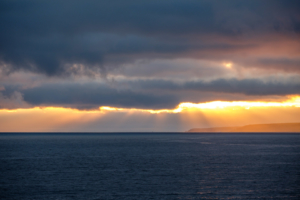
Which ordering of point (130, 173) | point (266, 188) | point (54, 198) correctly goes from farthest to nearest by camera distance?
1. point (130, 173)
2. point (266, 188)
3. point (54, 198)

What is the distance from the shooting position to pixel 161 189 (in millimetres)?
51938

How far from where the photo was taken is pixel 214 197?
152 feet

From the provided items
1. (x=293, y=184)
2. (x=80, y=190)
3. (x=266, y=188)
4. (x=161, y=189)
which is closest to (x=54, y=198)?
(x=80, y=190)

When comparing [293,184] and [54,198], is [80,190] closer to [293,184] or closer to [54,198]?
[54,198]

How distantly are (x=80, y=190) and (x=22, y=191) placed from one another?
9.04 metres

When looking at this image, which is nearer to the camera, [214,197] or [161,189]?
[214,197]

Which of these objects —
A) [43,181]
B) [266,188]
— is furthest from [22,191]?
[266,188]

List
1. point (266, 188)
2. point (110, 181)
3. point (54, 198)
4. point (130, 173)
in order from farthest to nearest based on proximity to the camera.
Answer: point (130, 173), point (110, 181), point (266, 188), point (54, 198)

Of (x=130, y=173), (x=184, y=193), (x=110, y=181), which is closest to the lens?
(x=184, y=193)

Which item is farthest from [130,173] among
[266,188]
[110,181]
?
[266,188]

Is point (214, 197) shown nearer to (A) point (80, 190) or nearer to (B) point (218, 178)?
(B) point (218, 178)

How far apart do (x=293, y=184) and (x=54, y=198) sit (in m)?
38.9

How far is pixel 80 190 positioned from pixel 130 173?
59.3 feet

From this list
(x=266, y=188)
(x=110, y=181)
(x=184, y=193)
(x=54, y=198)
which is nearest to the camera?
(x=54, y=198)
